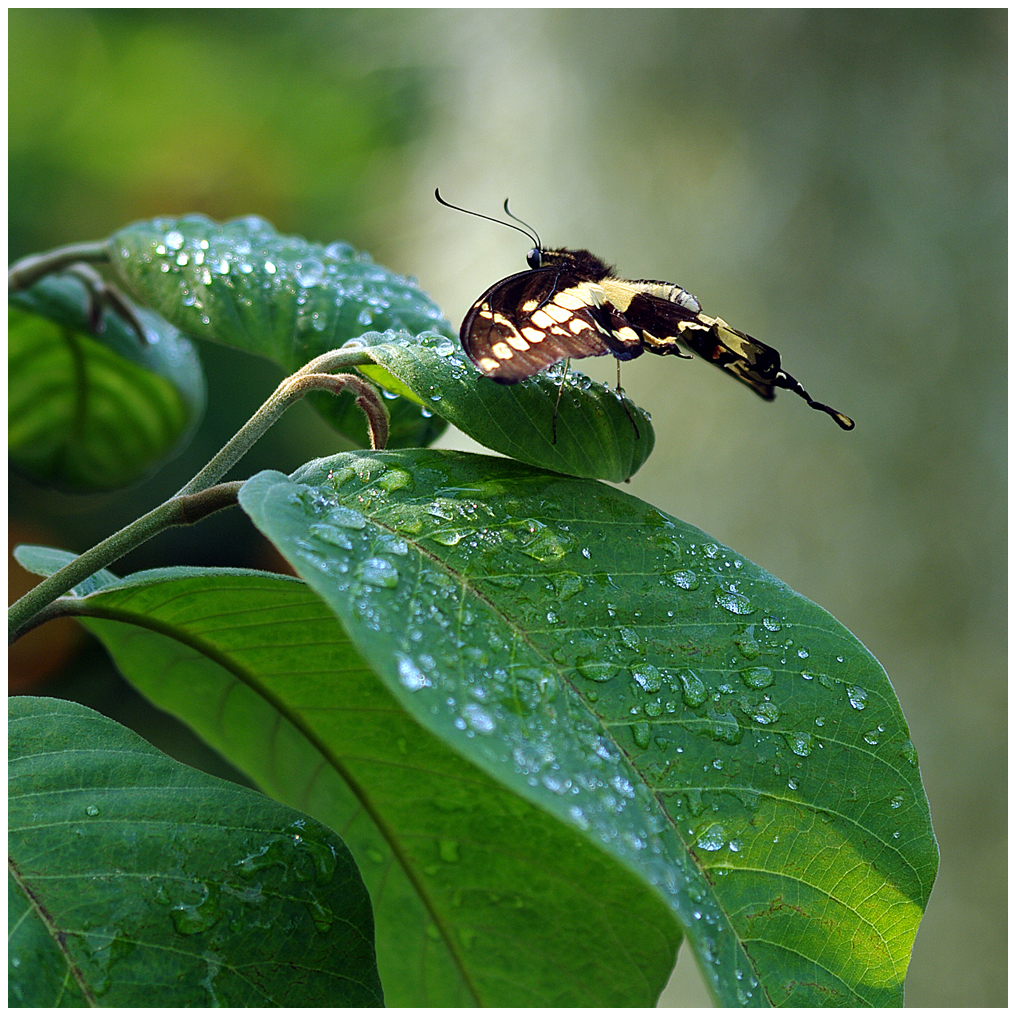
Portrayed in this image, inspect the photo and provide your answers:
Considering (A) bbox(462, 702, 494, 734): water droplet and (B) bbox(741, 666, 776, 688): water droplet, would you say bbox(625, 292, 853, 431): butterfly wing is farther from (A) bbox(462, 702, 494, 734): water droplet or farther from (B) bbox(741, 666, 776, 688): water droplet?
(A) bbox(462, 702, 494, 734): water droplet

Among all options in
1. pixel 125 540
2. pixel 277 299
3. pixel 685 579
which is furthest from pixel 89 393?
Result: pixel 685 579

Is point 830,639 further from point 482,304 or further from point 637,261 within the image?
point 637,261

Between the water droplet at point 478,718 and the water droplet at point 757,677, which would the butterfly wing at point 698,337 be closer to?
the water droplet at point 757,677

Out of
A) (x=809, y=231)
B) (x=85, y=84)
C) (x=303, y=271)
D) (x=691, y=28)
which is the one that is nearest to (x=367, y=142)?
(x=85, y=84)

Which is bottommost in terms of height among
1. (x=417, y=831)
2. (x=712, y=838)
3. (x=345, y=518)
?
(x=417, y=831)

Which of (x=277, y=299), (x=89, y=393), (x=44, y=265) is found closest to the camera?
(x=277, y=299)

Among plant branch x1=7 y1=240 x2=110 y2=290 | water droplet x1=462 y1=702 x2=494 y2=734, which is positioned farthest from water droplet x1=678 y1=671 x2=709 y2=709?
plant branch x1=7 y1=240 x2=110 y2=290

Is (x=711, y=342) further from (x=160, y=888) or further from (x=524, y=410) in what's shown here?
(x=160, y=888)
